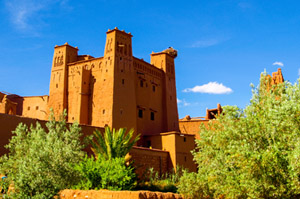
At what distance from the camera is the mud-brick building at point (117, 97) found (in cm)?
2781

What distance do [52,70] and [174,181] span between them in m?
15.9

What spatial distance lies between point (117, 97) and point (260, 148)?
17.5 meters

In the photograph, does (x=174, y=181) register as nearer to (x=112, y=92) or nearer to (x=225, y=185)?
(x=112, y=92)

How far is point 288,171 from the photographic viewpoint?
35.1 feet

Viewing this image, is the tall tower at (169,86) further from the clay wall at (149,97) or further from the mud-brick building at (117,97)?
the clay wall at (149,97)

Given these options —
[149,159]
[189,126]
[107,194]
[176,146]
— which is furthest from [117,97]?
[107,194]

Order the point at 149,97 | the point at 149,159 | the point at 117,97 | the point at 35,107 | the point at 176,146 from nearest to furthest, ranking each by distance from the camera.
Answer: the point at 149,159 < the point at 176,146 < the point at 117,97 < the point at 149,97 < the point at 35,107

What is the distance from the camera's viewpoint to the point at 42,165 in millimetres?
12344

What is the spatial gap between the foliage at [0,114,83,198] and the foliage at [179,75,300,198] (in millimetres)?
5558

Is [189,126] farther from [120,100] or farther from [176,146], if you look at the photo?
[120,100]

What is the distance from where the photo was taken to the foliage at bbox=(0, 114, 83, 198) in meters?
11.1

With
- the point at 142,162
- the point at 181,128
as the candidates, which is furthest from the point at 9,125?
the point at 181,128

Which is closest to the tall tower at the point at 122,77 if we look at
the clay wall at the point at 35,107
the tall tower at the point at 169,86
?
the tall tower at the point at 169,86

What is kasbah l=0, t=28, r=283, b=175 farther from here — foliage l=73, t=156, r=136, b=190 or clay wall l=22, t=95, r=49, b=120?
foliage l=73, t=156, r=136, b=190
